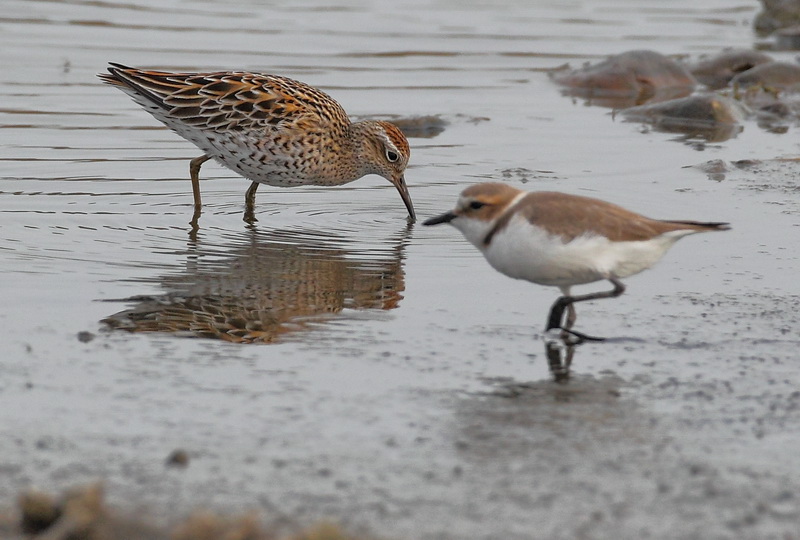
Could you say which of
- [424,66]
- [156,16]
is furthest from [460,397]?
[156,16]

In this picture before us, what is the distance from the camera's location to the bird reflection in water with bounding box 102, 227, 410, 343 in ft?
24.2

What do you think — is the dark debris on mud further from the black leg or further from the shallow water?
the black leg

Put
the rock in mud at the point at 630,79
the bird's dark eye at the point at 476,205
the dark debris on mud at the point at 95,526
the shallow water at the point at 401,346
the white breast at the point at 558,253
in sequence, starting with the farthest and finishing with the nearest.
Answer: the rock in mud at the point at 630,79, the bird's dark eye at the point at 476,205, the white breast at the point at 558,253, the shallow water at the point at 401,346, the dark debris on mud at the point at 95,526

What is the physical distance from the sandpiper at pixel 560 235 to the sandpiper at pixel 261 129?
3693 mm

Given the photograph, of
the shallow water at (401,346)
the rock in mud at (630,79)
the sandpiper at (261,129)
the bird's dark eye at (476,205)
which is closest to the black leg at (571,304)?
the shallow water at (401,346)

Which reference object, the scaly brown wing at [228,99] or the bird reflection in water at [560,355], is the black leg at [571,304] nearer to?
the bird reflection in water at [560,355]

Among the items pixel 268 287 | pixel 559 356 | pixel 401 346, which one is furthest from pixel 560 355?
pixel 268 287

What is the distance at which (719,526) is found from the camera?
4.75m

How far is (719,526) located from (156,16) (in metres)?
17.6

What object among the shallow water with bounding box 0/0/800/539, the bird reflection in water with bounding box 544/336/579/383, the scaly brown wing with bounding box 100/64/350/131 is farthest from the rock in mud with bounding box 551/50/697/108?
the bird reflection in water with bounding box 544/336/579/383

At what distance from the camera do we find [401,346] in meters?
7.00

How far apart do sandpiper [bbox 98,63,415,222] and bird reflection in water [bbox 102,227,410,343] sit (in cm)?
97

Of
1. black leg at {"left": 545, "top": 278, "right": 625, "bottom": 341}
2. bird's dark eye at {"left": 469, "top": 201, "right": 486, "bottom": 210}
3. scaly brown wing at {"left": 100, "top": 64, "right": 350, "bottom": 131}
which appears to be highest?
scaly brown wing at {"left": 100, "top": 64, "right": 350, "bottom": 131}

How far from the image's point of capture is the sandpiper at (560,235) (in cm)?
679
